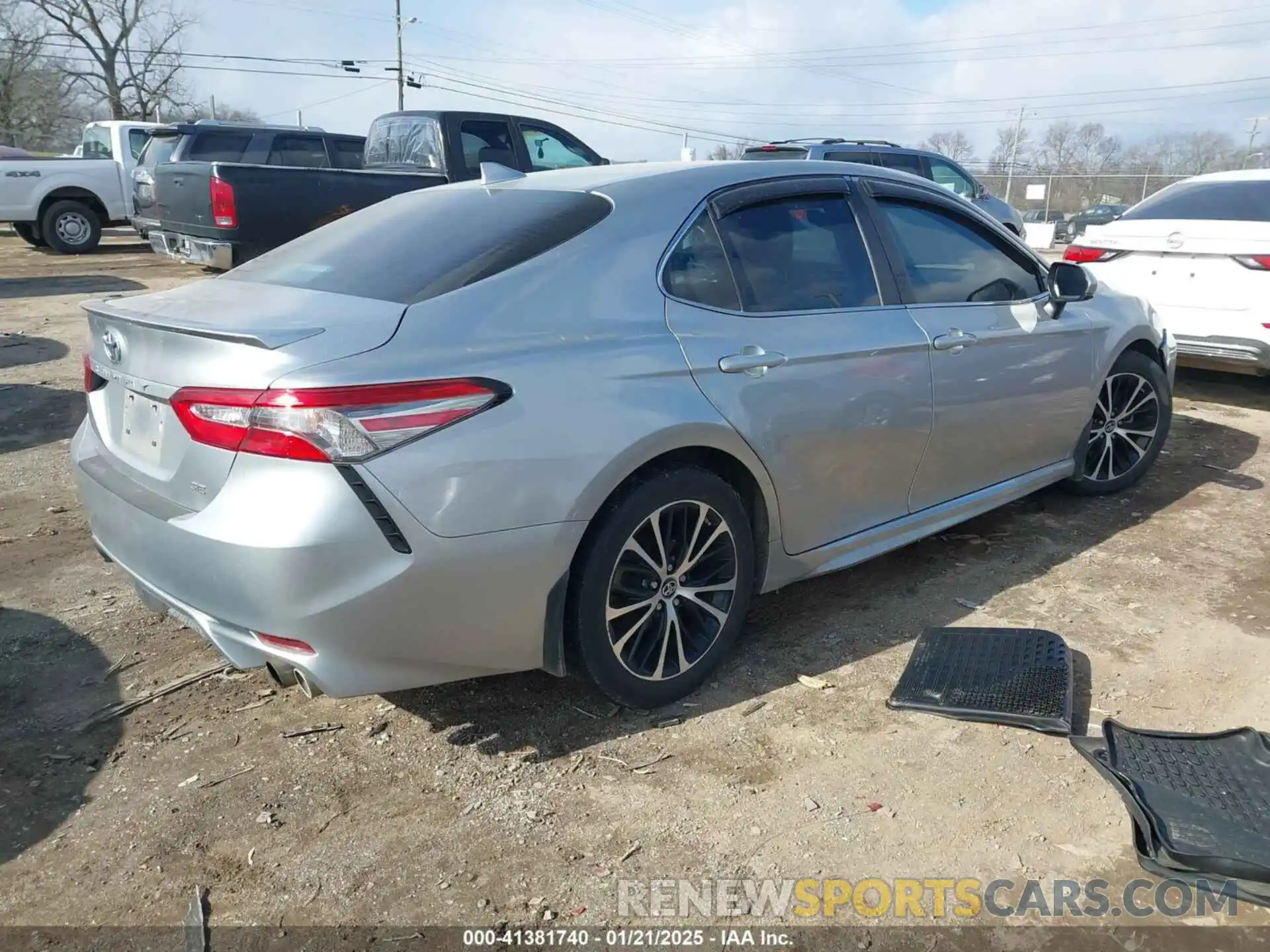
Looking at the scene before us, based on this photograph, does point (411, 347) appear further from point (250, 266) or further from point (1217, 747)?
point (1217, 747)

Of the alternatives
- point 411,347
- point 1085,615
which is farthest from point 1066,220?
point 411,347

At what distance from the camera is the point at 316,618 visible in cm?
236

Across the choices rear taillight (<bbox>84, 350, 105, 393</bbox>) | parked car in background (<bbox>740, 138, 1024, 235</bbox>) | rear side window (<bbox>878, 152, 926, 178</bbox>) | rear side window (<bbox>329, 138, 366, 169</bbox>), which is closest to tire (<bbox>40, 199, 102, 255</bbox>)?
rear side window (<bbox>329, 138, 366, 169</bbox>)

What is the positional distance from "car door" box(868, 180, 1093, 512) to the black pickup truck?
6.27 meters

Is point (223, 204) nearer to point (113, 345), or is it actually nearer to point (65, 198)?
point (113, 345)

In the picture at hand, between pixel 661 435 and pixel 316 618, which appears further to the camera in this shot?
pixel 661 435

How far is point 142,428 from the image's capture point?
270 centimetres

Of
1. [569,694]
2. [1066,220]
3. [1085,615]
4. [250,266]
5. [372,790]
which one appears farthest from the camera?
[1066,220]

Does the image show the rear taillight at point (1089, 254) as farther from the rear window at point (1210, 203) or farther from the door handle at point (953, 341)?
the door handle at point (953, 341)

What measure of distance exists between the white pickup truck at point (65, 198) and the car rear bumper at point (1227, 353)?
48.3 feet

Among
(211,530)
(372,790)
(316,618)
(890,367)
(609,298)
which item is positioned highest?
(609,298)

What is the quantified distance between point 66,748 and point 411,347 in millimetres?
1638

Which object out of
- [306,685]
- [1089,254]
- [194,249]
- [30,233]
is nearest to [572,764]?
[306,685]

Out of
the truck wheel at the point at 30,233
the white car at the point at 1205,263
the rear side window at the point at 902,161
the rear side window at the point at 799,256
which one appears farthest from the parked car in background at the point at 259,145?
the rear side window at the point at 799,256
